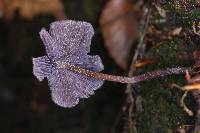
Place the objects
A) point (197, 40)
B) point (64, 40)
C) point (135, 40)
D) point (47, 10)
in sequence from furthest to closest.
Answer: point (47, 10) < point (135, 40) < point (197, 40) < point (64, 40)

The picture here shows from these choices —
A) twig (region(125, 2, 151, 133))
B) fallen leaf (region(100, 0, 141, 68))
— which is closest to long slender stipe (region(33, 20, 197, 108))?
twig (region(125, 2, 151, 133))

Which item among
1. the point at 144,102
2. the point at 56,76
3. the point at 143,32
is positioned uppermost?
the point at 143,32

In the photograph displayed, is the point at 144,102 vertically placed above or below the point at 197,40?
below

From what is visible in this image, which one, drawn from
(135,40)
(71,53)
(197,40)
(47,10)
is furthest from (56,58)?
(47,10)

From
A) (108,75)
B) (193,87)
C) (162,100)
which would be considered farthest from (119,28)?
(193,87)

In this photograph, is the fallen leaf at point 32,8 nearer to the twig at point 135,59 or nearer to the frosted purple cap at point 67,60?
the twig at point 135,59

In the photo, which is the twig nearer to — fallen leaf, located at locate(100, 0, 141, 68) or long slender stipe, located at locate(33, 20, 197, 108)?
long slender stipe, located at locate(33, 20, 197, 108)

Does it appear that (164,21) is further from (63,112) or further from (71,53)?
(63,112)
